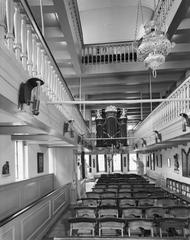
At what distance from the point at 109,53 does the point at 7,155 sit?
6.89 meters

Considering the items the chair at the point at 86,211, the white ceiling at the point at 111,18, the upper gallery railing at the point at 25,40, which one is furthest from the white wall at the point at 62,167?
the upper gallery railing at the point at 25,40

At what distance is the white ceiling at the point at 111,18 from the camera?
12.5 m

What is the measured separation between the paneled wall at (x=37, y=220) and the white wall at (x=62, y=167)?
0.72m

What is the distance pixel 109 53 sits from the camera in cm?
1223

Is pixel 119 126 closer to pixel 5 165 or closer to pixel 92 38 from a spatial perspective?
pixel 92 38

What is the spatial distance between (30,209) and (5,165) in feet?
4.11

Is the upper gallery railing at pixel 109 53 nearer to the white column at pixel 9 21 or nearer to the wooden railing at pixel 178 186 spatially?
the wooden railing at pixel 178 186

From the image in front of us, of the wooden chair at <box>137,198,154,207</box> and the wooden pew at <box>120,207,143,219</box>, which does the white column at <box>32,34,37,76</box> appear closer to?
the wooden pew at <box>120,207,143,219</box>

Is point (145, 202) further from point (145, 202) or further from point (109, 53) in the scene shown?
point (109, 53)

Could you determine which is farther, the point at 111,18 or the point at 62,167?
the point at 111,18

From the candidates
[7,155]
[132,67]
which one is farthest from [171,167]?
[7,155]

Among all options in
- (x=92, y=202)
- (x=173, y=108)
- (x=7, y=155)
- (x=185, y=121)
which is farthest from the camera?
(x=92, y=202)

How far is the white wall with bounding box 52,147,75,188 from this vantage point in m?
12.2

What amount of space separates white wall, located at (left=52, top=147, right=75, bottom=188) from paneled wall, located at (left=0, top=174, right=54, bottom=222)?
1232 millimetres
